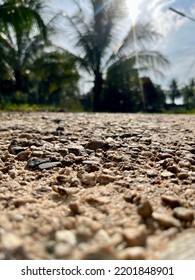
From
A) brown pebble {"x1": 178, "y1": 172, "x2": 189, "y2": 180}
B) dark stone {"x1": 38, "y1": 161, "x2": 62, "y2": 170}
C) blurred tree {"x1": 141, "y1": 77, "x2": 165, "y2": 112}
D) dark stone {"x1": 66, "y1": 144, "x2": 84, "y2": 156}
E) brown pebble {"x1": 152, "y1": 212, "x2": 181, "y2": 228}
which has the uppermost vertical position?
blurred tree {"x1": 141, "y1": 77, "x2": 165, "y2": 112}

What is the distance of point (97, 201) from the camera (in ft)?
4.80

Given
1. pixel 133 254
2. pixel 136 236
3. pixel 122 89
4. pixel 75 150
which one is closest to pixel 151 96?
pixel 122 89

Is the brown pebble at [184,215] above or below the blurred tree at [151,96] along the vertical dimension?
below

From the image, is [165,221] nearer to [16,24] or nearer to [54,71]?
[16,24]

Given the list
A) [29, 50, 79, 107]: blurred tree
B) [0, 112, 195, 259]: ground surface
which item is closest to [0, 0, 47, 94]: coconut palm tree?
[29, 50, 79, 107]: blurred tree

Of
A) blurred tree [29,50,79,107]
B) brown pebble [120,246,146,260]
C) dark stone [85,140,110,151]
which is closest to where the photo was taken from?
brown pebble [120,246,146,260]

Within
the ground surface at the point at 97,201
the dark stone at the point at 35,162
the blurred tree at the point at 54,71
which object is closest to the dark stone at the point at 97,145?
the ground surface at the point at 97,201

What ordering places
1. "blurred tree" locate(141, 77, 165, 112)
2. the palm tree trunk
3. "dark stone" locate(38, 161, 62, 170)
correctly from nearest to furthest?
"dark stone" locate(38, 161, 62, 170) → the palm tree trunk → "blurred tree" locate(141, 77, 165, 112)

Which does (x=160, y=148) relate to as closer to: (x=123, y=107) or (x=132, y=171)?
(x=132, y=171)

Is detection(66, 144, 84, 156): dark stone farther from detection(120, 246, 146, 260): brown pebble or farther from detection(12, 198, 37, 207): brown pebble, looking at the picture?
detection(120, 246, 146, 260): brown pebble

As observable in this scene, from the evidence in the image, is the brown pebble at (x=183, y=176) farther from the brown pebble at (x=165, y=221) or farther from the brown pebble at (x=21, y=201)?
the brown pebble at (x=21, y=201)

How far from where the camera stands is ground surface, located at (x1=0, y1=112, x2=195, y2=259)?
41.5 inches

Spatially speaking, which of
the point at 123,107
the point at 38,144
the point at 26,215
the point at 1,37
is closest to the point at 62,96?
the point at 123,107

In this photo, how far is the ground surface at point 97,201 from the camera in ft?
3.46
